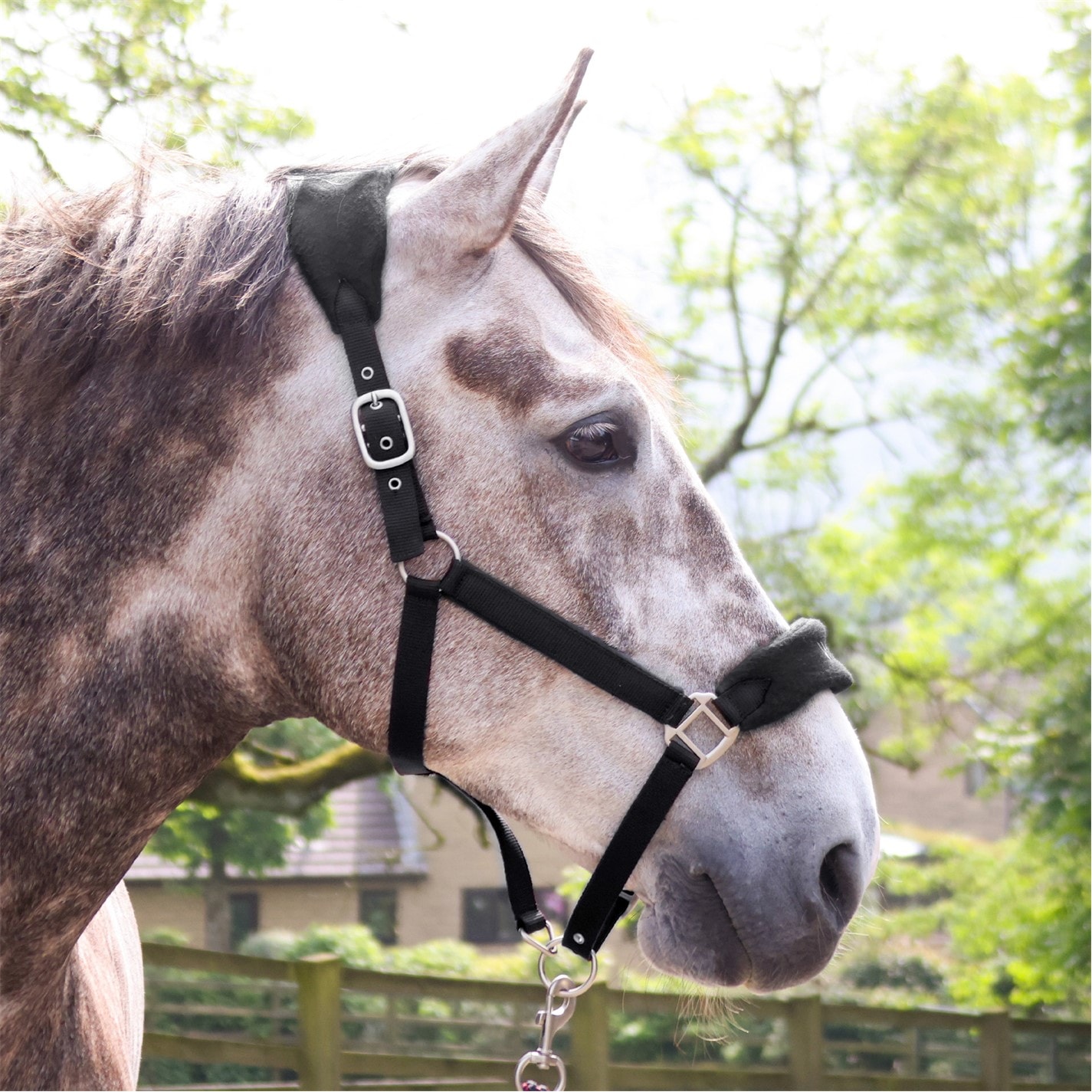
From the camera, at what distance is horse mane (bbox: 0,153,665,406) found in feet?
5.06

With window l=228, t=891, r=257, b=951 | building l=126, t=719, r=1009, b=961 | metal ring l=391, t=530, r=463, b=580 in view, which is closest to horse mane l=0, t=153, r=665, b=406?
metal ring l=391, t=530, r=463, b=580

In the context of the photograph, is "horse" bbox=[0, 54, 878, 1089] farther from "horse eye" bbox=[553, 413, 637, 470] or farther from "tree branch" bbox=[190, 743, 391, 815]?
"tree branch" bbox=[190, 743, 391, 815]

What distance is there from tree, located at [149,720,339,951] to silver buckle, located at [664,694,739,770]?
20.2 ft

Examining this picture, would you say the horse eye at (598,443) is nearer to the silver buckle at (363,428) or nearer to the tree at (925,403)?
the silver buckle at (363,428)

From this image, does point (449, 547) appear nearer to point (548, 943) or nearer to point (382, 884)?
point (548, 943)

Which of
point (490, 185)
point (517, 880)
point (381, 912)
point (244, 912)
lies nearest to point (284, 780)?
point (517, 880)

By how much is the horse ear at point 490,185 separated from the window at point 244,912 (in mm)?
15237

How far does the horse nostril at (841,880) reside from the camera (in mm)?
1504

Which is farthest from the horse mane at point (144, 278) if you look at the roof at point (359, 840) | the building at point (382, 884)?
the roof at point (359, 840)

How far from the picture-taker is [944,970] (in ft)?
46.1

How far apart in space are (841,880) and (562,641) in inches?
20.5

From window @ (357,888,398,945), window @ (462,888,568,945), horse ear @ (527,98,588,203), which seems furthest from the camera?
window @ (462,888,568,945)

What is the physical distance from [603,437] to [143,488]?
656 mm

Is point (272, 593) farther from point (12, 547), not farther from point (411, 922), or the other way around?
point (411, 922)
